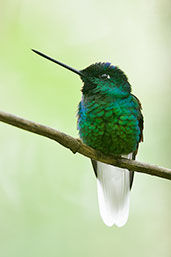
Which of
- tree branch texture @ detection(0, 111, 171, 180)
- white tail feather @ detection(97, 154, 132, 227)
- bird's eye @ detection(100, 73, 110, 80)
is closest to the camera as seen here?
tree branch texture @ detection(0, 111, 171, 180)

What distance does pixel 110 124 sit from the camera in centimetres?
335

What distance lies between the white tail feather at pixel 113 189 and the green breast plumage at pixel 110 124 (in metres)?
0.81

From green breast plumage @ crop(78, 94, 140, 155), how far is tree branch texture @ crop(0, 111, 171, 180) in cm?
13

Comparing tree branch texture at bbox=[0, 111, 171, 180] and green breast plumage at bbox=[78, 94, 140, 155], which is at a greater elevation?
green breast plumage at bbox=[78, 94, 140, 155]

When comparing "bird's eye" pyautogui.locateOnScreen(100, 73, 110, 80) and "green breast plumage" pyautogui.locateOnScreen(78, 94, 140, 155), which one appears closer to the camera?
"green breast plumage" pyautogui.locateOnScreen(78, 94, 140, 155)

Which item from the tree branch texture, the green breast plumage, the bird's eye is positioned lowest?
the tree branch texture

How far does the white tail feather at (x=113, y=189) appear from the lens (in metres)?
4.11

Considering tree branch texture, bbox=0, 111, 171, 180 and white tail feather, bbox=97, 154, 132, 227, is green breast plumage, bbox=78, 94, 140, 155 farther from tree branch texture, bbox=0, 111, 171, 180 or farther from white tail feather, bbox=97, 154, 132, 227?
white tail feather, bbox=97, 154, 132, 227

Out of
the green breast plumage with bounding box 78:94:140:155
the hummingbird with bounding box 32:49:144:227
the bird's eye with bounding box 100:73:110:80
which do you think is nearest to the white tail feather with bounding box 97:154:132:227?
the hummingbird with bounding box 32:49:144:227

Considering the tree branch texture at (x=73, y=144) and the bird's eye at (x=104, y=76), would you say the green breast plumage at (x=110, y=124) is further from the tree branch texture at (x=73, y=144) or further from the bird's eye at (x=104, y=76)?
the bird's eye at (x=104, y=76)

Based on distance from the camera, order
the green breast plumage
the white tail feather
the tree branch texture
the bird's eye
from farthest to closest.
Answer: the white tail feather
the bird's eye
the green breast plumage
the tree branch texture

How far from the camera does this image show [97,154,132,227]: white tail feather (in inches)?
162

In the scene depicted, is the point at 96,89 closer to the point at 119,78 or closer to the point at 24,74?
the point at 119,78

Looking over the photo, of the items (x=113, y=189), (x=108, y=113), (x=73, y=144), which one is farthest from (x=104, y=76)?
(x=113, y=189)
